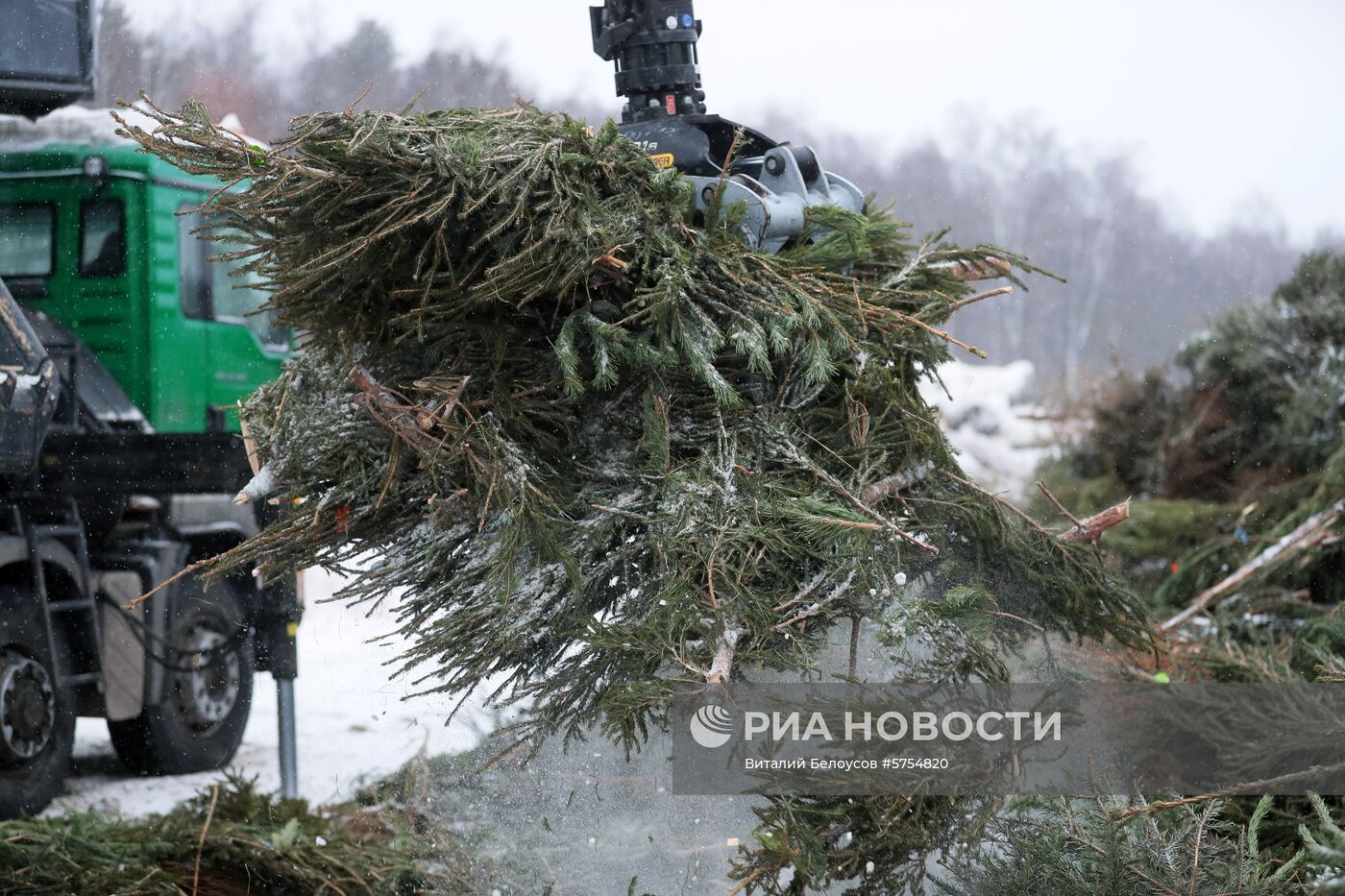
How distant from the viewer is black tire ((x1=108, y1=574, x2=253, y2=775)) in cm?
612

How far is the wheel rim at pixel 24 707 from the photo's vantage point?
16.8 feet

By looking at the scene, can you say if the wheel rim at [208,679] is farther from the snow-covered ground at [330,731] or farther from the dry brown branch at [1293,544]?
the dry brown branch at [1293,544]

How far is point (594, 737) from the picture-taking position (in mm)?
2900

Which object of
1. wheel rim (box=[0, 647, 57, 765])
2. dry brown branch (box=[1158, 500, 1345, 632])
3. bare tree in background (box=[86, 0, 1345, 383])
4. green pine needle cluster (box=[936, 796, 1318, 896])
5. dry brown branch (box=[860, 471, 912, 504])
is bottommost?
green pine needle cluster (box=[936, 796, 1318, 896])

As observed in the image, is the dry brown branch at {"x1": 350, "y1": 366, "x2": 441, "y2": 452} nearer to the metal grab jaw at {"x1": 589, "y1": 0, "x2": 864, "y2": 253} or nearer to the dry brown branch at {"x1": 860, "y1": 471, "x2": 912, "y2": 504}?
the metal grab jaw at {"x1": 589, "y1": 0, "x2": 864, "y2": 253}

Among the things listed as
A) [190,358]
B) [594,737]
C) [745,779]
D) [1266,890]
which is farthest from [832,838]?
[190,358]

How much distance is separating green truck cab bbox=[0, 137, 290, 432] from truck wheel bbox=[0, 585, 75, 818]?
1174mm

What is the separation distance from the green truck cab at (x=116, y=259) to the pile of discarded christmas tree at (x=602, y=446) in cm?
341

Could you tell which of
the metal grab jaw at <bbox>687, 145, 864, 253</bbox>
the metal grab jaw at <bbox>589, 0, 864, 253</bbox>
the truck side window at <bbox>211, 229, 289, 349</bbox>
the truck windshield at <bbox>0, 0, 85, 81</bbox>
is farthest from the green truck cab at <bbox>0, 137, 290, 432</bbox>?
the metal grab jaw at <bbox>687, 145, 864, 253</bbox>

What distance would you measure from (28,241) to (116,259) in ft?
1.58

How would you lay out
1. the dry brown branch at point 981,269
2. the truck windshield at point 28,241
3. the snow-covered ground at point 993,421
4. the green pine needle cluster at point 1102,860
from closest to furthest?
the green pine needle cluster at point 1102,860
the dry brown branch at point 981,269
the truck windshield at point 28,241
the snow-covered ground at point 993,421

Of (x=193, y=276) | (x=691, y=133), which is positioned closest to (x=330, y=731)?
(x=193, y=276)

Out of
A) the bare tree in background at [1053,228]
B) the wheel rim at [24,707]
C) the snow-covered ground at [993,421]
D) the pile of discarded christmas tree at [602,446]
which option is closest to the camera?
the pile of discarded christmas tree at [602,446]

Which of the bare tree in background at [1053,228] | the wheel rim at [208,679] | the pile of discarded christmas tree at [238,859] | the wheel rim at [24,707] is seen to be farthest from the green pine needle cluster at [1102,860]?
the bare tree in background at [1053,228]
